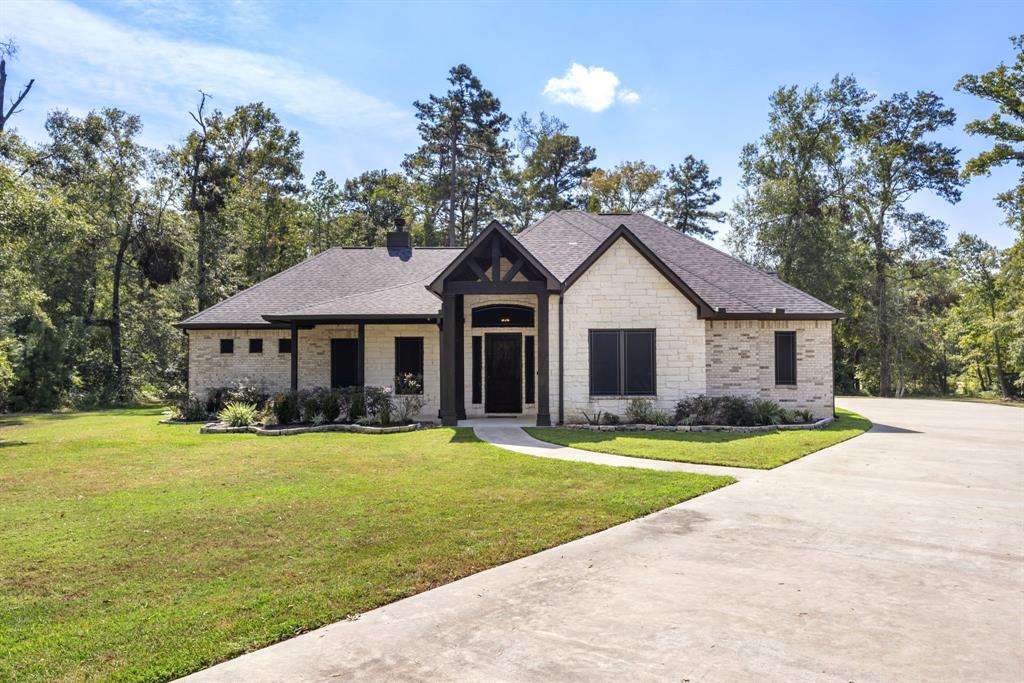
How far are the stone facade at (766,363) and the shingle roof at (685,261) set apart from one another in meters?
0.57

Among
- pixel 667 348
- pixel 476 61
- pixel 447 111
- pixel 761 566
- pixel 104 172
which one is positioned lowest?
pixel 761 566

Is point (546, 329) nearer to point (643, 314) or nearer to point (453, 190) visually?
point (643, 314)

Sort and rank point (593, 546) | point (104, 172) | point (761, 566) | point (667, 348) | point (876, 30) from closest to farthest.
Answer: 1. point (761, 566)
2. point (593, 546)
3. point (876, 30)
4. point (667, 348)
5. point (104, 172)

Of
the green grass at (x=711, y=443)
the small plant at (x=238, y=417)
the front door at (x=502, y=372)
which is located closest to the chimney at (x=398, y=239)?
the front door at (x=502, y=372)

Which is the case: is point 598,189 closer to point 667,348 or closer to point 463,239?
point 463,239

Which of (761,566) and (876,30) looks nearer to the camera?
(761,566)

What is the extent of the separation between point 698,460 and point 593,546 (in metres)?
5.00

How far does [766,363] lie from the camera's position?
1684 centimetres

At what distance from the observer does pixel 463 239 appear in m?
42.0

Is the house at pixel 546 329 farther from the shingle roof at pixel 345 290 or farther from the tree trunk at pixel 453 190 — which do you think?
the tree trunk at pixel 453 190

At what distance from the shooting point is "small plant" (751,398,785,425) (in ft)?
48.9

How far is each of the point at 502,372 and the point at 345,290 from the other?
635 cm

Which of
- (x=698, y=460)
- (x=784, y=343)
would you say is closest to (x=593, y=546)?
(x=698, y=460)

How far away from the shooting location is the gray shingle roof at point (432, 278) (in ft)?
55.0
